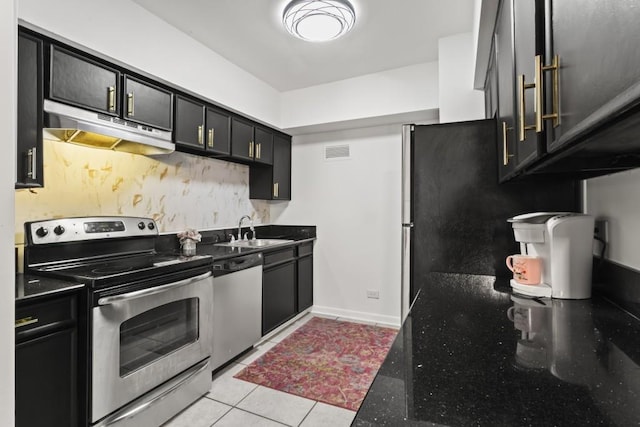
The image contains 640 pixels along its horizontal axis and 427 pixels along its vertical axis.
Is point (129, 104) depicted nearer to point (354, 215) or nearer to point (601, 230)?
point (354, 215)

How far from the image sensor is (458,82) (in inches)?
103

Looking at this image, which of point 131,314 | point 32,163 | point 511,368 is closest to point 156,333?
point 131,314

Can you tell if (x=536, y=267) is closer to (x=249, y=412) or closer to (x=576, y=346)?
(x=576, y=346)

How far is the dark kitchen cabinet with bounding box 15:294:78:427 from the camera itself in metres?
1.36

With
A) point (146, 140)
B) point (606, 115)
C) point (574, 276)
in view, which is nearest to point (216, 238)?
point (146, 140)

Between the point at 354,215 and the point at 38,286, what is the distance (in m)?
2.95

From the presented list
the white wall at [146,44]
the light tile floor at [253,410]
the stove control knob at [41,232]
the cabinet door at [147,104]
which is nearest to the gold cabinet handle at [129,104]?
the cabinet door at [147,104]

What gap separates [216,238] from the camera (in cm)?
334

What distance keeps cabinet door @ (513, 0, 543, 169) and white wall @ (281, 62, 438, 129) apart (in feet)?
7.10

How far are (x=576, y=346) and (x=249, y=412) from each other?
1887 mm

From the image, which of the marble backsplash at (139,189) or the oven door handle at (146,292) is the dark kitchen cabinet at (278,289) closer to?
the marble backsplash at (139,189)

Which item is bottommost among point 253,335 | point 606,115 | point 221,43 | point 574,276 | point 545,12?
point 253,335

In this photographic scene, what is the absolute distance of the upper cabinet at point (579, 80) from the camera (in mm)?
402

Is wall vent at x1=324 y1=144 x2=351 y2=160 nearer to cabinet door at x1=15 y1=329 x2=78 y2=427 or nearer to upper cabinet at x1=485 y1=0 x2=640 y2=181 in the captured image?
upper cabinet at x1=485 y1=0 x2=640 y2=181
